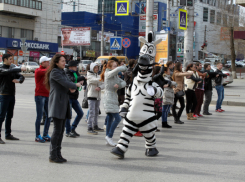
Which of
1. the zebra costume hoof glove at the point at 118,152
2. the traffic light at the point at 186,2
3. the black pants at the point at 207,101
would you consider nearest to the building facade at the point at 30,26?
the traffic light at the point at 186,2

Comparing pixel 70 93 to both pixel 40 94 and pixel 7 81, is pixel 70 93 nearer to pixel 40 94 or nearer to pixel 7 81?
pixel 40 94

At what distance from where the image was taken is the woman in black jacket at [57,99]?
5.54m

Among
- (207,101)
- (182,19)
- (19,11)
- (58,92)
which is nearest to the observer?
(58,92)

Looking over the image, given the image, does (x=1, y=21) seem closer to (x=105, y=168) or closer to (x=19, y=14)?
(x=19, y=14)

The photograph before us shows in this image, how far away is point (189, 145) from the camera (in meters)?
7.14

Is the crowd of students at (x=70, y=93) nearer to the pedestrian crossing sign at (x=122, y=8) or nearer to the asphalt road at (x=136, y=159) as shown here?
the asphalt road at (x=136, y=159)

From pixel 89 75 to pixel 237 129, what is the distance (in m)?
4.19

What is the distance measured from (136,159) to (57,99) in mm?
1728

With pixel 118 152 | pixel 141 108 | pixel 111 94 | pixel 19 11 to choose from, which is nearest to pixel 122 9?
pixel 111 94

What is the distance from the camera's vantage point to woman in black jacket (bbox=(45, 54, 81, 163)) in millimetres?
5539

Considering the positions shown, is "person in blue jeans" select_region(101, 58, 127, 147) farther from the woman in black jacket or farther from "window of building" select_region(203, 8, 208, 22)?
"window of building" select_region(203, 8, 208, 22)

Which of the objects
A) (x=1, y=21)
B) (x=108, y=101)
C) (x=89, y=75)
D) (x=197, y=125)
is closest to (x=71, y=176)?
(x=108, y=101)

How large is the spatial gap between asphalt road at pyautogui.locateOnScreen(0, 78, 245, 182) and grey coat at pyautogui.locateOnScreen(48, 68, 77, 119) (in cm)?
85

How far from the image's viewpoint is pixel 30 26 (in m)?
54.0
